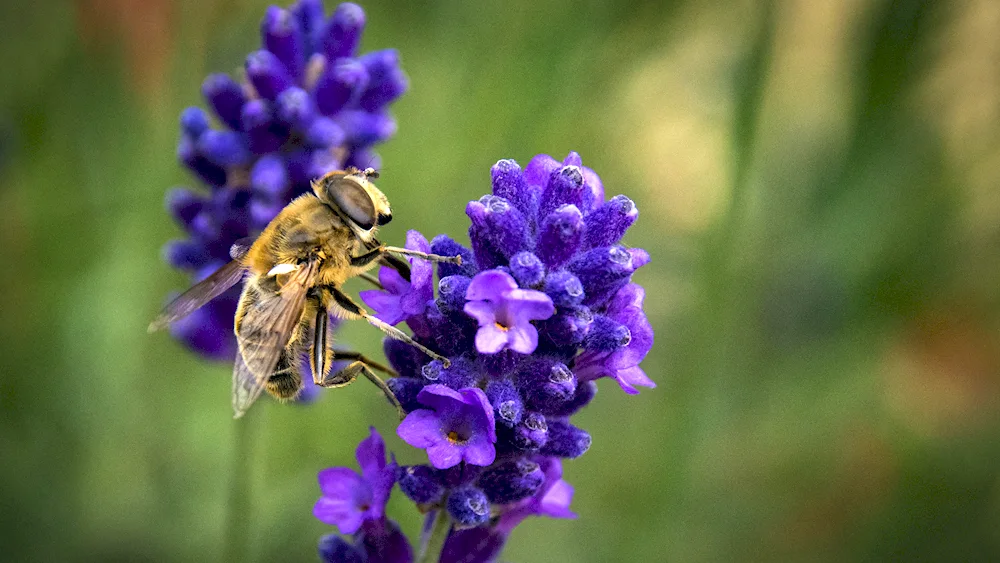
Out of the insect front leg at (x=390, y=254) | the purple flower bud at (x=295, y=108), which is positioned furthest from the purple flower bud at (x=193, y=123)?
the insect front leg at (x=390, y=254)

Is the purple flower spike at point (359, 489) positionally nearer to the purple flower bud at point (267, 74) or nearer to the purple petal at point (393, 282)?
the purple petal at point (393, 282)

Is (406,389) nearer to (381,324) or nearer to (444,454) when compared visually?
(381,324)

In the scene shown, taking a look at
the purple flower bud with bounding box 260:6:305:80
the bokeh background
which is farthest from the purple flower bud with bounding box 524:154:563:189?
the bokeh background

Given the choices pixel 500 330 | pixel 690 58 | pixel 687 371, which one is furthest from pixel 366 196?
pixel 690 58

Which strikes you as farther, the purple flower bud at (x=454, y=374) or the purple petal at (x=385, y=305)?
the purple petal at (x=385, y=305)

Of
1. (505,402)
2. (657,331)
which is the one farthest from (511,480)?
(657,331)
